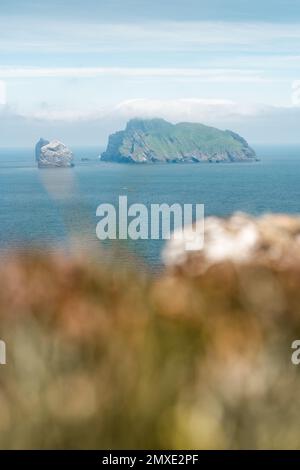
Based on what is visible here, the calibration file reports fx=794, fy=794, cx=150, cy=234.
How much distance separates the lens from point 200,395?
4574 millimetres

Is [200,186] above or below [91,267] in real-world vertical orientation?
above

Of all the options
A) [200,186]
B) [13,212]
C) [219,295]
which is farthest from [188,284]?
[200,186]

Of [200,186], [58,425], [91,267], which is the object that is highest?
[200,186]

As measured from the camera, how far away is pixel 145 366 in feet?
15.3

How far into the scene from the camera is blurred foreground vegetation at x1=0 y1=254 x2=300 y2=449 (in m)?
4.42

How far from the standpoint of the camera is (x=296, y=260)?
562 cm

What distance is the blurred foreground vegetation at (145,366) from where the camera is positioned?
442cm

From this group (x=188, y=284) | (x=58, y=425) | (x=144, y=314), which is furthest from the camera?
(x=188, y=284)

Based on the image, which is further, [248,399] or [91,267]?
[91,267]

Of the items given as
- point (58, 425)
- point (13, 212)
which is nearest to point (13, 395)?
point (58, 425)

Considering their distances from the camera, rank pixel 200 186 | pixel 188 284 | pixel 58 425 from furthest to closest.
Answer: pixel 200 186 < pixel 188 284 < pixel 58 425

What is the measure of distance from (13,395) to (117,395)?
23.5 inches

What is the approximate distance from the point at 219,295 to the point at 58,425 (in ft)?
4.74

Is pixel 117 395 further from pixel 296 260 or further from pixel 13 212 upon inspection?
pixel 13 212
